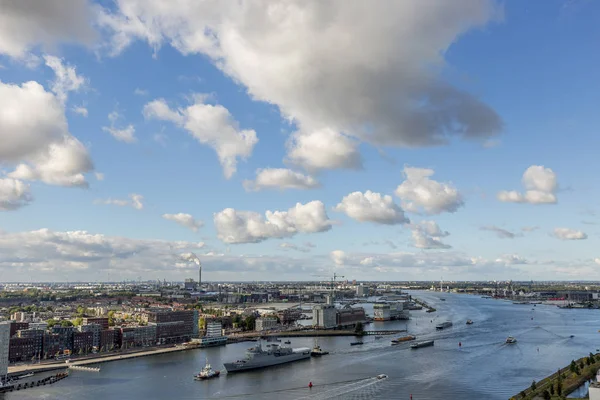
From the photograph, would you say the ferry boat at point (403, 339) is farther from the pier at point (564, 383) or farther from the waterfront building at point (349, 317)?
the pier at point (564, 383)

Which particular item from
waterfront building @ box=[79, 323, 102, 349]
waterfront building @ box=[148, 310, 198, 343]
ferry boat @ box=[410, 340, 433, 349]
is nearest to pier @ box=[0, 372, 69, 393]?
waterfront building @ box=[79, 323, 102, 349]

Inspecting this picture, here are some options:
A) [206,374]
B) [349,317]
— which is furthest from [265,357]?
[349,317]

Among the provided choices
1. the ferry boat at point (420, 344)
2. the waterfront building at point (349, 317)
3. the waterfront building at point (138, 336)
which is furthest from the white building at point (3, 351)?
the waterfront building at point (349, 317)

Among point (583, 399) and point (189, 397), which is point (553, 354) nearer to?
point (583, 399)

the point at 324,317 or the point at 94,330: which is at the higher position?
the point at 94,330

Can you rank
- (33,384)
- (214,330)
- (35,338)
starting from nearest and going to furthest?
1. (33,384)
2. (35,338)
3. (214,330)

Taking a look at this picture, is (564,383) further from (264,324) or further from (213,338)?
(264,324)
